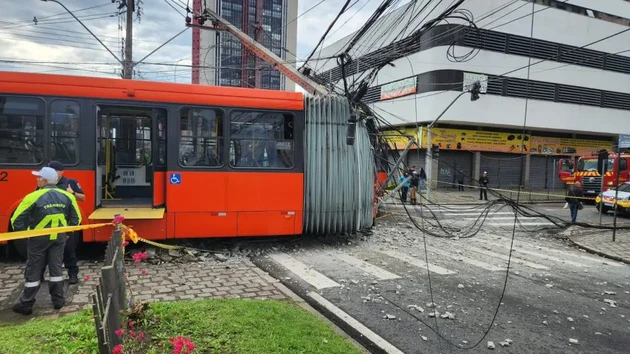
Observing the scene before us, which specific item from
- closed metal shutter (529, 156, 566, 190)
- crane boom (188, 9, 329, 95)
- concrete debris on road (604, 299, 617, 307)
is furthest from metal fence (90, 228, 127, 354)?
closed metal shutter (529, 156, 566, 190)

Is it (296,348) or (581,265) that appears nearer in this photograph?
(296,348)

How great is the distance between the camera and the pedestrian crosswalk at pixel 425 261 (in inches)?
300

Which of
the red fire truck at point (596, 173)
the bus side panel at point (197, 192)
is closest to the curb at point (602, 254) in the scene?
the bus side panel at point (197, 192)

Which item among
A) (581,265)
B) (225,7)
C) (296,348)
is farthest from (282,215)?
(225,7)

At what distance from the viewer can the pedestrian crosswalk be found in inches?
300

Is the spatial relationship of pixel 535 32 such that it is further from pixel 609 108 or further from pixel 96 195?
pixel 96 195

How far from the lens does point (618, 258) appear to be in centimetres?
1020

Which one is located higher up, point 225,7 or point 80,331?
point 225,7

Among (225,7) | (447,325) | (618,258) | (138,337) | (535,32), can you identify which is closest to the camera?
(138,337)

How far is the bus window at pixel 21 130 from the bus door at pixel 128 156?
1097mm

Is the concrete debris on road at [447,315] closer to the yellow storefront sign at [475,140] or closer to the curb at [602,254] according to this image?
the curb at [602,254]

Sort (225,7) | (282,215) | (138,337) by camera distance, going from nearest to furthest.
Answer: (138,337), (282,215), (225,7)

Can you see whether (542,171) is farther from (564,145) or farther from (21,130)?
(21,130)

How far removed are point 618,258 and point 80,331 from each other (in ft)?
36.4
